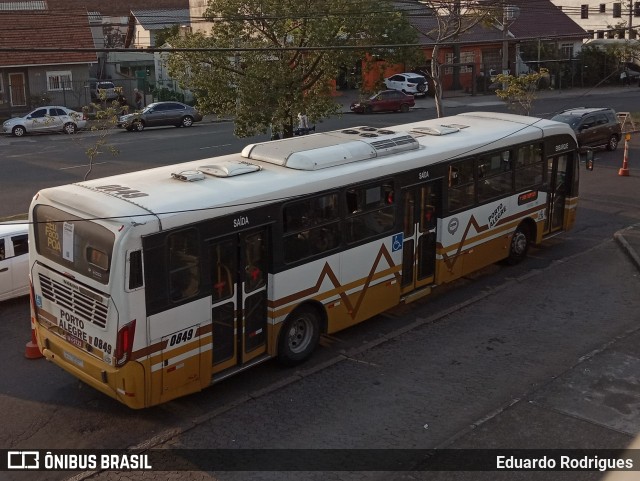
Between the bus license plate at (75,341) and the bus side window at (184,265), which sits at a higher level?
the bus side window at (184,265)

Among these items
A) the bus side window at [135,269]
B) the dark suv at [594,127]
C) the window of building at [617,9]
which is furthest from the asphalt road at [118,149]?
the window of building at [617,9]

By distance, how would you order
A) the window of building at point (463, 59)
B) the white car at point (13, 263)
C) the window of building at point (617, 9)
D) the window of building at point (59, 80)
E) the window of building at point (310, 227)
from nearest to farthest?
the window of building at point (310, 227) → the white car at point (13, 263) → the window of building at point (59, 80) → the window of building at point (463, 59) → the window of building at point (617, 9)

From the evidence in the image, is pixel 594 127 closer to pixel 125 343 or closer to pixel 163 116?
pixel 163 116

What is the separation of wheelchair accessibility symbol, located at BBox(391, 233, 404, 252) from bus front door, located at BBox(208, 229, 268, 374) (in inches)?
112

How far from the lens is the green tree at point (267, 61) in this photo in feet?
68.9

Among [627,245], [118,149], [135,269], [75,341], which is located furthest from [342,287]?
[118,149]

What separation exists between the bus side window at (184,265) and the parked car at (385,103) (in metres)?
36.7

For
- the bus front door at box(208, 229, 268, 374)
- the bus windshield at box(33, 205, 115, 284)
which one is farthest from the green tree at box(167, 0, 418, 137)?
the bus windshield at box(33, 205, 115, 284)

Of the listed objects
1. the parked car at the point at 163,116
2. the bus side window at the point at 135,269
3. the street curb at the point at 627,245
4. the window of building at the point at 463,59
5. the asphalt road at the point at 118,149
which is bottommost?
the street curb at the point at 627,245

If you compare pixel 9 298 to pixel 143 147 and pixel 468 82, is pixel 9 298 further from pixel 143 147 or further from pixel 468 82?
pixel 468 82

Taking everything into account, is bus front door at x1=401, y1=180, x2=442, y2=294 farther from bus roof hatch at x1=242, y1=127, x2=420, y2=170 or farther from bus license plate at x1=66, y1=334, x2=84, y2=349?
bus license plate at x1=66, y1=334, x2=84, y2=349

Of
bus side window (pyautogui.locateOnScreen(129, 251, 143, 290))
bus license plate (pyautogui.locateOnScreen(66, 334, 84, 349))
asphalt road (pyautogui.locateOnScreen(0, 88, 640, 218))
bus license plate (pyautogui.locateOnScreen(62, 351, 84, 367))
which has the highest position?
bus side window (pyautogui.locateOnScreen(129, 251, 143, 290))

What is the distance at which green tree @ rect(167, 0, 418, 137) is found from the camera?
2100 centimetres

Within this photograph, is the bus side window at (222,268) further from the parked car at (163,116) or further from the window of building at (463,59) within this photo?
the window of building at (463,59)
